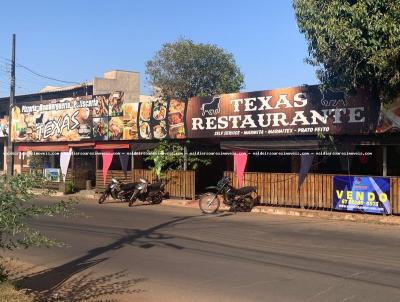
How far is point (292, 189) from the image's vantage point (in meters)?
18.3

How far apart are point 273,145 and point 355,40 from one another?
22.1ft

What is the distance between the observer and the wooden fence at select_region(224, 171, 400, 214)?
17.4 metres

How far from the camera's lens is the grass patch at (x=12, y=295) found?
5.66 meters

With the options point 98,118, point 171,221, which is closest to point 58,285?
point 171,221

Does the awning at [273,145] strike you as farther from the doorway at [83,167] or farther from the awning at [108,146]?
the doorway at [83,167]

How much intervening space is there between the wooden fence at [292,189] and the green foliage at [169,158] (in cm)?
291

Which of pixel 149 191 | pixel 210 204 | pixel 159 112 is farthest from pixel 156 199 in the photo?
pixel 210 204

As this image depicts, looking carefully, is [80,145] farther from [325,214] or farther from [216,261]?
[216,261]

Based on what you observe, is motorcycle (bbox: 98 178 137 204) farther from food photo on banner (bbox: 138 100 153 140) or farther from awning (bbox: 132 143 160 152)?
food photo on banner (bbox: 138 100 153 140)

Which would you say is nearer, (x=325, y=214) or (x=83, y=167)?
(x=325, y=214)

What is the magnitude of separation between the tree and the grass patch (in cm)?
989

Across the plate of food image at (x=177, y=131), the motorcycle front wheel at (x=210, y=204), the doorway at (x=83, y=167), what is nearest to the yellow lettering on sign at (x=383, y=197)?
the motorcycle front wheel at (x=210, y=204)

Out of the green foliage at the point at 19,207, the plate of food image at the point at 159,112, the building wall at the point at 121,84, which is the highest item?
the building wall at the point at 121,84

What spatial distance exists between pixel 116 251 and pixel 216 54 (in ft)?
119
